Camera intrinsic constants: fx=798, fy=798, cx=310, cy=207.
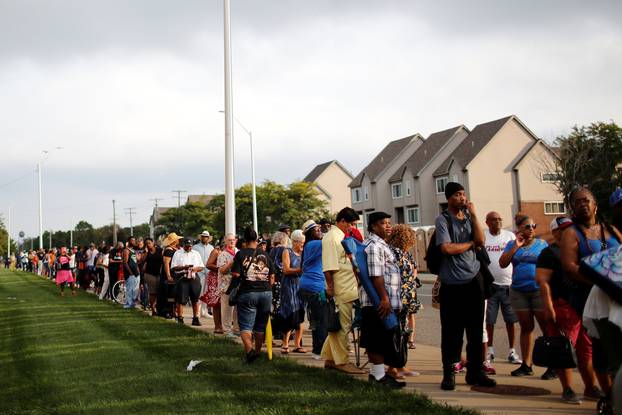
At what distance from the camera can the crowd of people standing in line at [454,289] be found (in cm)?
676

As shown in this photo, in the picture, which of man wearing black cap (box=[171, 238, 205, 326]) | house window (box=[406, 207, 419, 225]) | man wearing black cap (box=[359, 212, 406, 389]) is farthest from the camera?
house window (box=[406, 207, 419, 225])

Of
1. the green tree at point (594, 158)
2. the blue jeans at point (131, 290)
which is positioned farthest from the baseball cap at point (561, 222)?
the green tree at point (594, 158)

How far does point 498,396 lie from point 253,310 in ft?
12.8

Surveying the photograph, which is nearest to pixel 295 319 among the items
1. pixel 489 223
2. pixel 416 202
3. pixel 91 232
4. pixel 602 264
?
pixel 489 223

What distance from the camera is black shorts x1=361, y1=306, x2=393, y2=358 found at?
28.5 ft

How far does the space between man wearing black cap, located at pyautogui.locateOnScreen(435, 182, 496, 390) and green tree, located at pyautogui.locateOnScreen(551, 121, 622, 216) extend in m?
52.8

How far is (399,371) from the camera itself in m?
9.68

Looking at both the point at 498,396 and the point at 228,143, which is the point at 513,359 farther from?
the point at 228,143

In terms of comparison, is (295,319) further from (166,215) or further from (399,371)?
(166,215)

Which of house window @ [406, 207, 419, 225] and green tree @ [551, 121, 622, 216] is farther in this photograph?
house window @ [406, 207, 419, 225]

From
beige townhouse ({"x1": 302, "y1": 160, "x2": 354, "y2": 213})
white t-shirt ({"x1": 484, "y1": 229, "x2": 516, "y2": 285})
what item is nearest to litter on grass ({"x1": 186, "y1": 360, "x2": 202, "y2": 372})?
white t-shirt ({"x1": 484, "y1": 229, "x2": 516, "y2": 285})

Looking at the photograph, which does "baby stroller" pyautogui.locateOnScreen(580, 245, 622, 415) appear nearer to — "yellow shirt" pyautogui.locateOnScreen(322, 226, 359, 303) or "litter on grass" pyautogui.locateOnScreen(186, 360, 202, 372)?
"yellow shirt" pyautogui.locateOnScreen(322, 226, 359, 303)

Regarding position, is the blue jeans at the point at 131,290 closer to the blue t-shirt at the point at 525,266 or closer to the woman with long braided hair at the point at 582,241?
the blue t-shirt at the point at 525,266

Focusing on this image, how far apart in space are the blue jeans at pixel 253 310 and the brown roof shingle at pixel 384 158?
74.1 m
